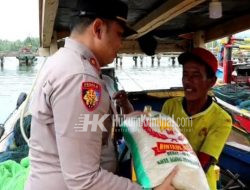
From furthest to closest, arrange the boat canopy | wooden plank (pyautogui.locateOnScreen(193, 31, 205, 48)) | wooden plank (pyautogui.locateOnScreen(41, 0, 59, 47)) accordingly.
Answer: wooden plank (pyautogui.locateOnScreen(193, 31, 205, 48)) → the boat canopy → wooden plank (pyautogui.locateOnScreen(41, 0, 59, 47))

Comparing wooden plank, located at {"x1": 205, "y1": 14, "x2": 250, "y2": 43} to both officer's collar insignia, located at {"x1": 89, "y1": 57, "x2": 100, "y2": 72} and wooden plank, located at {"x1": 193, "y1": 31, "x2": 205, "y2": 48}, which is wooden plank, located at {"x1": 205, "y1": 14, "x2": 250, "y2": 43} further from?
officer's collar insignia, located at {"x1": 89, "y1": 57, "x2": 100, "y2": 72}

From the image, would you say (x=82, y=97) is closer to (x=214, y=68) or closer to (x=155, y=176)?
(x=155, y=176)

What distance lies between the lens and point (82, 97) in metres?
1.18

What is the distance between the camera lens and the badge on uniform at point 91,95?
1.18 meters

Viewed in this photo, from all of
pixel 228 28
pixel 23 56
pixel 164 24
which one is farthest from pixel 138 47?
pixel 23 56

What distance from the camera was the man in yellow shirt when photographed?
2.06m

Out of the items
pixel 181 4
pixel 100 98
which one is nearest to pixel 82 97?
pixel 100 98

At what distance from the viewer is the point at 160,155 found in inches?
52.9

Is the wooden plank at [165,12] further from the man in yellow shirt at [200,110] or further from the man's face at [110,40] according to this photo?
the man's face at [110,40]

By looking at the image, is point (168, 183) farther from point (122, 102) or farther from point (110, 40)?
point (122, 102)

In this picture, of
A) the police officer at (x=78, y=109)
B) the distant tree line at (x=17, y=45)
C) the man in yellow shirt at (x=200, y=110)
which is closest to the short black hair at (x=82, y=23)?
the police officer at (x=78, y=109)

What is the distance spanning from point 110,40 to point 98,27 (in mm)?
64

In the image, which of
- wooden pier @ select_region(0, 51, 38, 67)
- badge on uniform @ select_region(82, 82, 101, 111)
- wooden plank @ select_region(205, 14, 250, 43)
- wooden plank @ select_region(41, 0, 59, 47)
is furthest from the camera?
wooden pier @ select_region(0, 51, 38, 67)

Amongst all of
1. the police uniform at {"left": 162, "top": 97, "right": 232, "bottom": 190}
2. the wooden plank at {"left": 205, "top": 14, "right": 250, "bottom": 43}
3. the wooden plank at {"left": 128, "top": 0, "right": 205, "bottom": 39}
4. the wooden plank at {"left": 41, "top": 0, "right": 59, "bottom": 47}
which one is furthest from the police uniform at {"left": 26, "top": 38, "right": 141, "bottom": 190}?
Answer: the wooden plank at {"left": 205, "top": 14, "right": 250, "bottom": 43}
